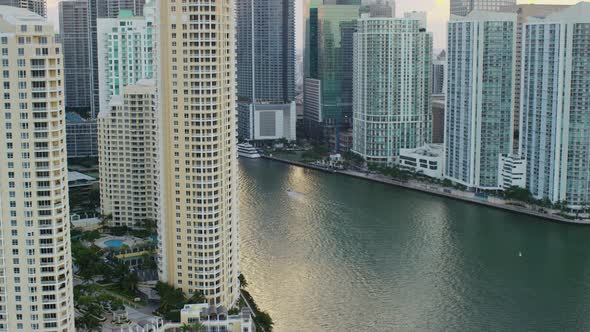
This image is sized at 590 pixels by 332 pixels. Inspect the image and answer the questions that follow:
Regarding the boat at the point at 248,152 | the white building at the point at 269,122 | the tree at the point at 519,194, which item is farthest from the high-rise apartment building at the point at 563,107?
the white building at the point at 269,122

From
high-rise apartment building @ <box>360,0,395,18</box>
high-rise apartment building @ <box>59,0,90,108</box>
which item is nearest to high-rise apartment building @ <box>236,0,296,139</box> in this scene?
high-rise apartment building @ <box>360,0,395,18</box>

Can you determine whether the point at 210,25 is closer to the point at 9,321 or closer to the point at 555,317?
the point at 9,321

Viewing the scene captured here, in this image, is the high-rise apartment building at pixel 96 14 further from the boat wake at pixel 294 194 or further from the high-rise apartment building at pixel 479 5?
the high-rise apartment building at pixel 479 5

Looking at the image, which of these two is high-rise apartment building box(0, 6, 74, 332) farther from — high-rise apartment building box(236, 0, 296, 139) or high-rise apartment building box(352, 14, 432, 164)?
high-rise apartment building box(236, 0, 296, 139)

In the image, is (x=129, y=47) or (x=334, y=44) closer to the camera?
(x=129, y=47)

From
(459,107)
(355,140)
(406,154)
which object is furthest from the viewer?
(355,140)

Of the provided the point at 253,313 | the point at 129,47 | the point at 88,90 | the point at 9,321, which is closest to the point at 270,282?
the point at 253,313
